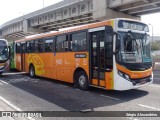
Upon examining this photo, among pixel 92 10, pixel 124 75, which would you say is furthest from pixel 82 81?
pixel 92 10

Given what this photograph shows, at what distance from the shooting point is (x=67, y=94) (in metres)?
10.1

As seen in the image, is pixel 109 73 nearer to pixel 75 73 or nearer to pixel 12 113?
pixel 75 73

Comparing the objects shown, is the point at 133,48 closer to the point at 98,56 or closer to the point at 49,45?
the point at 98,56

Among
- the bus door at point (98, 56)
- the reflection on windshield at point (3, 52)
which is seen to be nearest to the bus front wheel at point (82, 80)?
the bus door at point (98, 56)

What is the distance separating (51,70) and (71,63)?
2.57 metres

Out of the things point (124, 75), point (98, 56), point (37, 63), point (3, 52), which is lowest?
point (124, 75)

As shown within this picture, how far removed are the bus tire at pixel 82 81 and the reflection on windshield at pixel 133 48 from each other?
2.38m

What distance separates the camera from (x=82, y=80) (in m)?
10.9

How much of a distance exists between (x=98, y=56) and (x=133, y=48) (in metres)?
1.49

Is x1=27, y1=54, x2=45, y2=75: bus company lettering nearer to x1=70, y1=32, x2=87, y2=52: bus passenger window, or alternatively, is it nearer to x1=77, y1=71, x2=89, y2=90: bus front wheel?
x1=70, y1=32, x2=87, y2=52: bus passenger window

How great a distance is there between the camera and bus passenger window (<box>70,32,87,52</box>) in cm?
1069

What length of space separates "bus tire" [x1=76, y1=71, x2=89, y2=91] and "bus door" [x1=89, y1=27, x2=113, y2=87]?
21.8 inches

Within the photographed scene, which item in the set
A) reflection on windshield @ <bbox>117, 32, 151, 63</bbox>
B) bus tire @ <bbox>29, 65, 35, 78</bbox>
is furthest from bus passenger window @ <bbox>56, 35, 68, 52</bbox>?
bus tire @ <bbox>29, 65, 35, 78</bbox>

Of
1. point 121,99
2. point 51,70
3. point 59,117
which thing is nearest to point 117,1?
point 51,70
